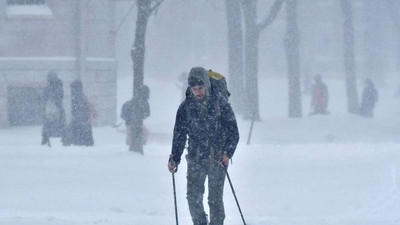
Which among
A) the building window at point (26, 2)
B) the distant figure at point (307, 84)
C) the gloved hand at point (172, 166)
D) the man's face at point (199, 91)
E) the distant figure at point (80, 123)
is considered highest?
the building window at point (26, 2)

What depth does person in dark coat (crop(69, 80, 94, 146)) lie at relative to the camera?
14.9m

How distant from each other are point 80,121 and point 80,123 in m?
0.04

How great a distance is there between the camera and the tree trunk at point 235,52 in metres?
25.1

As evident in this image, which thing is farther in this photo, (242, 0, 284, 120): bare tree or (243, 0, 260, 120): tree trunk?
(243, 0, 260, 120): tree trunk

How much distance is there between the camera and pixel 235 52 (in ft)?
83.6

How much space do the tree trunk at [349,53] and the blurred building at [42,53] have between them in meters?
10.1

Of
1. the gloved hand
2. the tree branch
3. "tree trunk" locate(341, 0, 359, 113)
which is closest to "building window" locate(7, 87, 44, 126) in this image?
the tree branch

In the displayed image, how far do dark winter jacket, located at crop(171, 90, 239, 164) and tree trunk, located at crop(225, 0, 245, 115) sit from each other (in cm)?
1790

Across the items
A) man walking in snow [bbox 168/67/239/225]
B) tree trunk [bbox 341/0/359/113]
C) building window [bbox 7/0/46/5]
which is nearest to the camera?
man walking in snow [bbox 168/67/239/225]

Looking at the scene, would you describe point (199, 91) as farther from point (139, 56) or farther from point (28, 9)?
point (28, 9)

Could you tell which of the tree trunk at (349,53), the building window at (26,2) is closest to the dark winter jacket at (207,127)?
the building window at (26,2)

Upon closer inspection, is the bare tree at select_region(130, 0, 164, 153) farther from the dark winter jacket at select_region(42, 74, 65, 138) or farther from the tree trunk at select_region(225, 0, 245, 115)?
the tree trunk at select_region(225, 0, 245, 115)

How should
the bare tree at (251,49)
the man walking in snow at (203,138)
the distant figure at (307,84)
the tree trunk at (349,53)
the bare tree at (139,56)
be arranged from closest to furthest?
the man walking in snow at (203,138) < the bare tree at (139,56) < the bare tree at (251,49) < the tree trunk at (349,53) < the distant figure at (307,84)

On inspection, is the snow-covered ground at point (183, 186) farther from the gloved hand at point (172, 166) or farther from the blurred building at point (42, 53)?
the blurred building at point (42, 53)
